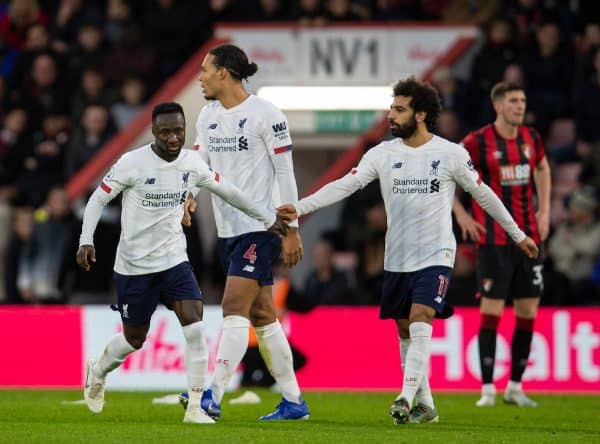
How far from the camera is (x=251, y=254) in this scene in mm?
10594

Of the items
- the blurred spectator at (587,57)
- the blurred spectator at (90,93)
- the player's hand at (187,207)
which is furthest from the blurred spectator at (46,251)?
the player's hand at (187,207)

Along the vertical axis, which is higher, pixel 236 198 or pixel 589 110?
pixel 589 110

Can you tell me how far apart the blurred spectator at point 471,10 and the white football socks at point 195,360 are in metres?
9.95

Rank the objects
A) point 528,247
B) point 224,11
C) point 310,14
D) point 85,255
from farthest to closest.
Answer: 1. point 224,11
2. point 310,14
3. point 528,247
4. point 85,255

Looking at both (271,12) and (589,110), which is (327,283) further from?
(271,12)

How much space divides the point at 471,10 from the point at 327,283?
4580 millimetres

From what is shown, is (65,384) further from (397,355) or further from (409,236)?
(409,236)

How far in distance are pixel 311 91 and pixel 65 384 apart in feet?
16.6

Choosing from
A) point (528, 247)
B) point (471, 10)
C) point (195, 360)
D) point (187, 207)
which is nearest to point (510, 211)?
point (528, 247)

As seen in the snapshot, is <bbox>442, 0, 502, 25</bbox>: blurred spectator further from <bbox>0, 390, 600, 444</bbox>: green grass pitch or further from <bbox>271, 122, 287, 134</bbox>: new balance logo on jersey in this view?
<bbox>271, 122, 287, 134</bbox>: new balance logo on jersey

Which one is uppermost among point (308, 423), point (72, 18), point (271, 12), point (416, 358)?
point (72, 18)

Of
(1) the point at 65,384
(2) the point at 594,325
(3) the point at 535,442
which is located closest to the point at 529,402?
(2) the point at 594,325

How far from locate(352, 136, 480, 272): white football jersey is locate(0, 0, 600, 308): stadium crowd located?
4.68 metres

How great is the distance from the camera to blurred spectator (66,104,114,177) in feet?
62.3
